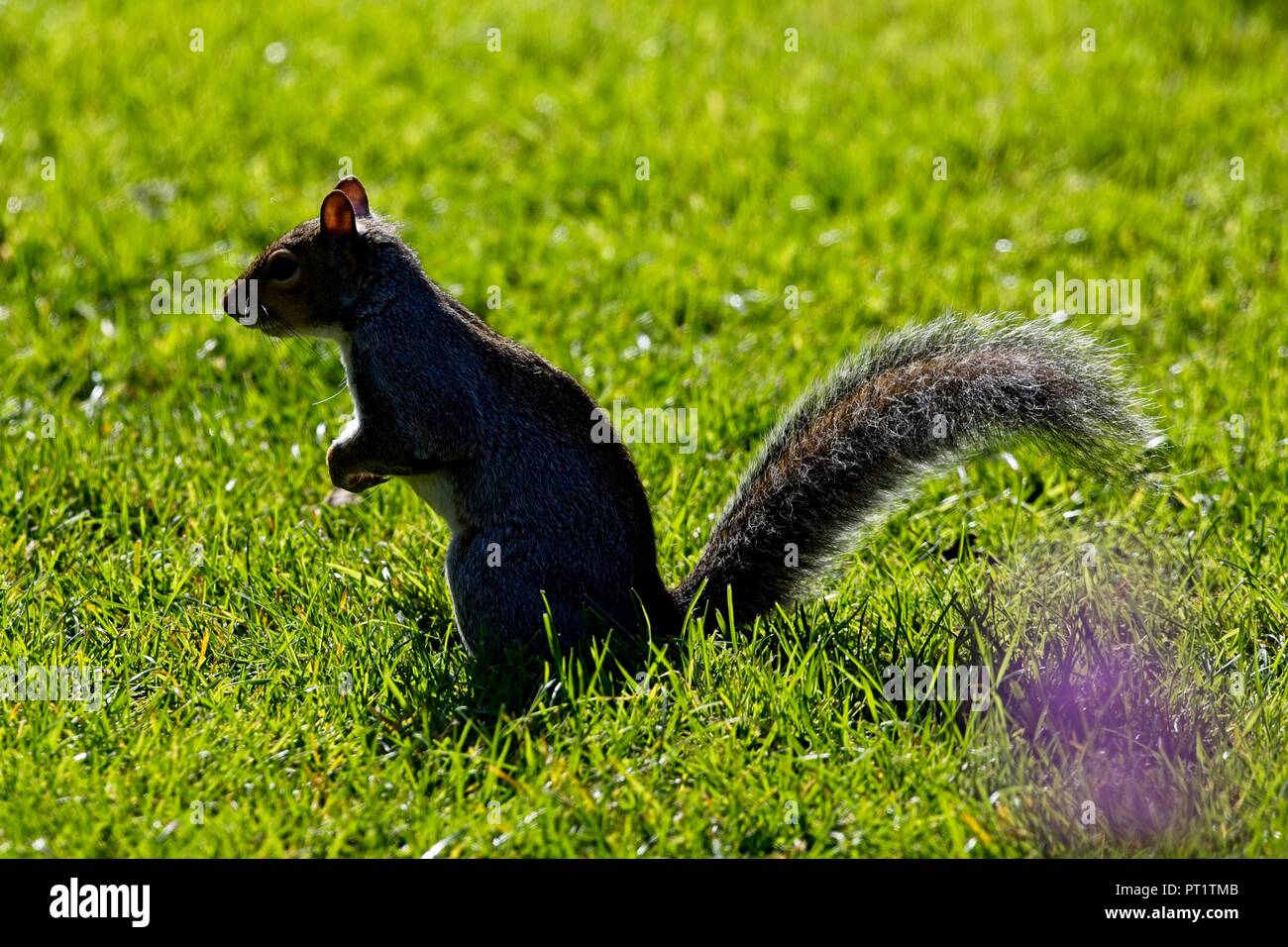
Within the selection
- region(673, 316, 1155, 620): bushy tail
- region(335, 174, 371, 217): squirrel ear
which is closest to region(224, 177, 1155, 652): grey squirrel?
region(673, 316, 1155, 620): bushy tail

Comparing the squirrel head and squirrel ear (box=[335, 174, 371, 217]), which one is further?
squirrel ear (box=[335, 174, 371, 217])

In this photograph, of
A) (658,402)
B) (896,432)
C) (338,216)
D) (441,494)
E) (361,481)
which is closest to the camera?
(896,432)

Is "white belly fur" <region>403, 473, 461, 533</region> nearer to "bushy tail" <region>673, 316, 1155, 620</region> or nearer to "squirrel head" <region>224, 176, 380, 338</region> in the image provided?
"squirrel head" <region>224, 176, 380, 338</region>

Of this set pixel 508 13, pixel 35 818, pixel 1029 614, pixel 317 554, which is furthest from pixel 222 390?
pixel 508 13

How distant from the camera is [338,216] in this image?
3131mm

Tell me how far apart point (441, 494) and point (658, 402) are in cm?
124

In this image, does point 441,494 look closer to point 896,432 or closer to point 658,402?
point 896,432

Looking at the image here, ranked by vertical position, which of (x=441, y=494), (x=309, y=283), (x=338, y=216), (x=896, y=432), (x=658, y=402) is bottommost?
(x=441, y=494)

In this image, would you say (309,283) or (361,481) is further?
(361,481)

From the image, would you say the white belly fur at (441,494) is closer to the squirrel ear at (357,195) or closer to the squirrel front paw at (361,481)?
the squirrel front paw at (361,481)

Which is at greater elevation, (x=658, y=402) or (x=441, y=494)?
(x=658, y=402)

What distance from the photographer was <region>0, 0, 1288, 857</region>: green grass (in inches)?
106

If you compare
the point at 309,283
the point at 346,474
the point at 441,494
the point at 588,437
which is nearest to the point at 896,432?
the point at 588,437

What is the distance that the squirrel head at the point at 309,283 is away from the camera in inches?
126
